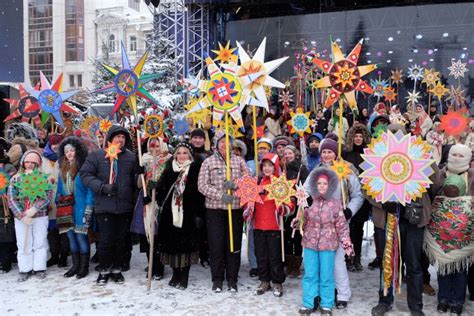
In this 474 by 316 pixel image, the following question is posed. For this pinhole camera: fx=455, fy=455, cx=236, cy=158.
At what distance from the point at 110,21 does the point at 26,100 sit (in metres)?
45.3

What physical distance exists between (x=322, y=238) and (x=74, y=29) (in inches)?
2087

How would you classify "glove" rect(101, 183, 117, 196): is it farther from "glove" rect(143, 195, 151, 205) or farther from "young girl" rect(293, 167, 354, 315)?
"young girl" rect(293, 167, 354, 315)

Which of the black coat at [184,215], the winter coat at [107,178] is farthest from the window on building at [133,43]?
the black coat at [184,215]

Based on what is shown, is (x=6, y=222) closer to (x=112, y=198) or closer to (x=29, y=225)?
(x=29, y=225)

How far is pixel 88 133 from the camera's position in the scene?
26.6 feet

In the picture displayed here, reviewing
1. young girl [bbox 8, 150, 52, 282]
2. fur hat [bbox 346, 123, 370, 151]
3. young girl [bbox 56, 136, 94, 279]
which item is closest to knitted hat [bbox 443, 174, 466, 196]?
fur hat [bbox 346, 123, 370, 151]

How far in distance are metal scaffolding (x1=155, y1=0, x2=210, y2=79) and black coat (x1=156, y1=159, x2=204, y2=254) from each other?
942cm

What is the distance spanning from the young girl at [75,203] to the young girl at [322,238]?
255 cm

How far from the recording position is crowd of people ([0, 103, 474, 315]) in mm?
4172

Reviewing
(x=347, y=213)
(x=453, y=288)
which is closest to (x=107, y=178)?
(x=347, y=213)

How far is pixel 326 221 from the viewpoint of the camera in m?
4.22

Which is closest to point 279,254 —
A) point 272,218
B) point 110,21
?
point 272,218

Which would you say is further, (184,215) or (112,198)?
(112,198)

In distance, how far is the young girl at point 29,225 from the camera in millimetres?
5219
